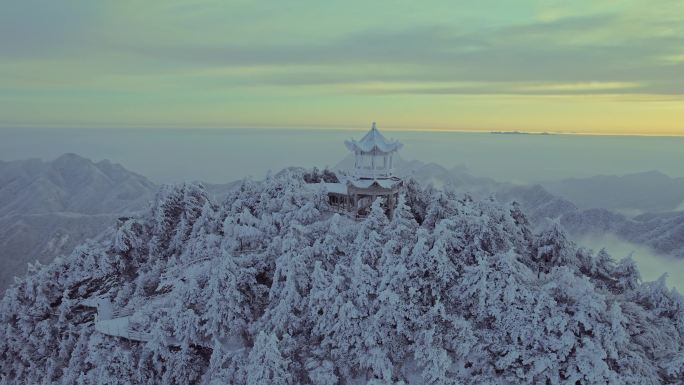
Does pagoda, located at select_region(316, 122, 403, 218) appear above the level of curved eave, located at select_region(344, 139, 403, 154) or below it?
below

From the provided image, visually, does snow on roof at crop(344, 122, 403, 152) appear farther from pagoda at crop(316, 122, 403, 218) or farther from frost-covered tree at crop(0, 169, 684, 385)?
frost-covered tree at crop(0, 169, 684, 385)

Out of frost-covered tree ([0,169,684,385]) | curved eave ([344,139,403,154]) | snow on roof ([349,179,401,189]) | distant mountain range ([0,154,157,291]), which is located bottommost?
distant mountain range ([0,154,157,291])

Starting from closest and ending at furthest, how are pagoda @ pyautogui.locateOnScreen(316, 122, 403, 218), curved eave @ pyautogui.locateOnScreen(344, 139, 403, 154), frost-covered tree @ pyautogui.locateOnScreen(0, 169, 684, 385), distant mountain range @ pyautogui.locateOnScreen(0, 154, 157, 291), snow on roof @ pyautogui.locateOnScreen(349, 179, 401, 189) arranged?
frost-covered tree @ pyautogui.locateOnScreen(0, 169, 684, 385) → snow on roof @ pyautogui.locateOnScreen(349, 179, 401, 189) → pagoda @ pyautogui.locateOnScreen(316, 122, 403, 218) → curved eave @ pyautogui.locateOnScreen(344, 139, 403, 154) → distant mountain range @ pyautogui.locateOnScreen(0, 154, 157, 291)

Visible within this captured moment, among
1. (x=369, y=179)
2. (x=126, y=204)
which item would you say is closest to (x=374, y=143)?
(x=369, y=179)

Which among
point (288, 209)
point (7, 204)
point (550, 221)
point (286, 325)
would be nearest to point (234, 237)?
point (288, 209)

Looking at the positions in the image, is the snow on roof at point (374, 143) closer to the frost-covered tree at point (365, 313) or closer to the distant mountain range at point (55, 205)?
the frost-covered tree at point (365, 313)

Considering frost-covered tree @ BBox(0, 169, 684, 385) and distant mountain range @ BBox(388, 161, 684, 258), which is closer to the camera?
frost-covered tree @ BBox(0, 169, 684, 385)

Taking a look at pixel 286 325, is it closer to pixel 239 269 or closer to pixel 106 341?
pixel 239 269

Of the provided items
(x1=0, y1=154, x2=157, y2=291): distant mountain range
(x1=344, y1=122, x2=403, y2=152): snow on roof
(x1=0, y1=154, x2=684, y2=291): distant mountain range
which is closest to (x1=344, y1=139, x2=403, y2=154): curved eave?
(x1=344, y1=122, x2=403, y2=152): snow on roof
